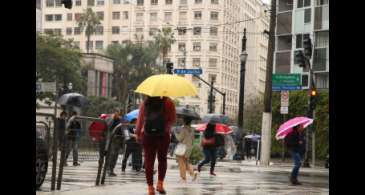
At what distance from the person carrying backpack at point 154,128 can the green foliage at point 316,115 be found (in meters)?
30.9

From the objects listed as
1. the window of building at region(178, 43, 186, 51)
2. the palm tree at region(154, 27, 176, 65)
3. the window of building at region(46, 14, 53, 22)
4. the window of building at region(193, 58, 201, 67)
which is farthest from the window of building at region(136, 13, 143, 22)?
the window of building at region(46, 14, 53, 22)

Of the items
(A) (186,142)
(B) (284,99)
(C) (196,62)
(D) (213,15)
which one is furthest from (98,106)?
(A) (186,142)

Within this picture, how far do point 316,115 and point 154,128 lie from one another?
33.7 metres

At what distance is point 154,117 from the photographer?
11164 millimetres

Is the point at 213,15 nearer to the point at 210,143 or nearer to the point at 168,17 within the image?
the point at 168,17

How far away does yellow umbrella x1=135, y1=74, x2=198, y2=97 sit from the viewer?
11.3 metres

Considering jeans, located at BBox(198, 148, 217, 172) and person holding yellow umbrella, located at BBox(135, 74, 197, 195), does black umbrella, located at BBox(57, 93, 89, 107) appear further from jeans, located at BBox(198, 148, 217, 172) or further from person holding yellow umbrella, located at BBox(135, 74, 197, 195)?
person holding yellow umbrella, located at BBox(135, 74, 197, 195)

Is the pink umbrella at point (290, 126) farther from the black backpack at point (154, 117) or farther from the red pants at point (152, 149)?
the black backpack at point (154, 117)
